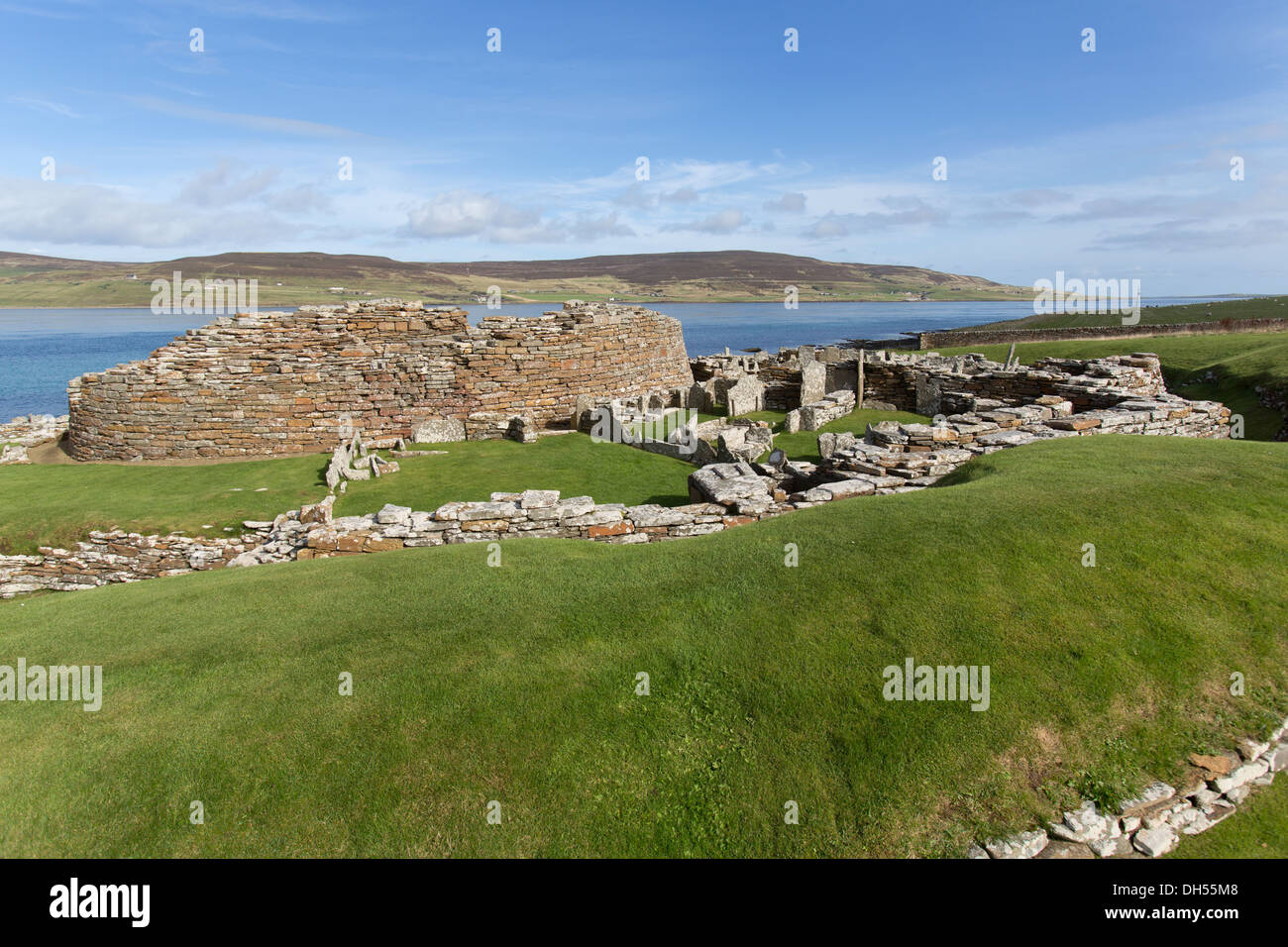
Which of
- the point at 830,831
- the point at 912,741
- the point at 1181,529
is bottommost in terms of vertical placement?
the point at 830,831

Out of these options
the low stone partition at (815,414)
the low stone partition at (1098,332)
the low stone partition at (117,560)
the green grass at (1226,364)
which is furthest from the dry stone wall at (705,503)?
the low stone partition at (1098,332)

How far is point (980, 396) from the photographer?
2077 centimetres

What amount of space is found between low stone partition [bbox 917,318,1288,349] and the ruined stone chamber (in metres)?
28.2

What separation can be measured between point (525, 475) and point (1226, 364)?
26181 millimetres

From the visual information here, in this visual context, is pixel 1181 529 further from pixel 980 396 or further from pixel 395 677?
pixel 980 396

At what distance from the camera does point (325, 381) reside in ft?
63.3

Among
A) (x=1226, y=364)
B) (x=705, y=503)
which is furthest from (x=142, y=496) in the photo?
(x=1226, y=364)

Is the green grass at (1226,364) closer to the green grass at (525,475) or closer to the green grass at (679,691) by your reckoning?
the green grass at (679,691)

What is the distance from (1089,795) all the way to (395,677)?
5.72 metres
